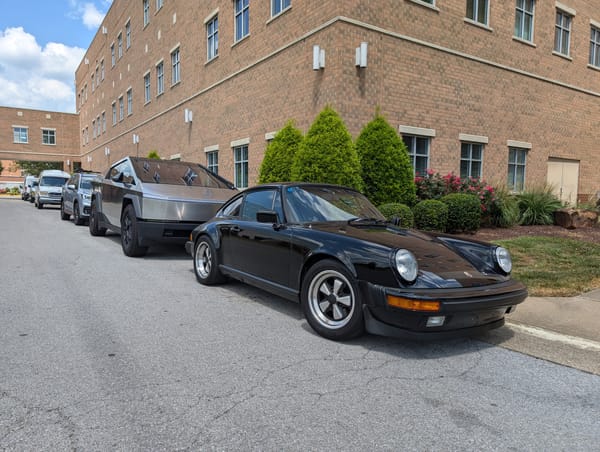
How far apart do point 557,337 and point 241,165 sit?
12419 mm

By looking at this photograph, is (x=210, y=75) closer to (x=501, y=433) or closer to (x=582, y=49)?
(x=582, y=49)

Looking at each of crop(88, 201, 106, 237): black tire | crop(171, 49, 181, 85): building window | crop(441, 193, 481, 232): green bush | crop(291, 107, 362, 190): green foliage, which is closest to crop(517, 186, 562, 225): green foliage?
crop(441, 193, 481, 232): green bush

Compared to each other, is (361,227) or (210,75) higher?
(210,75)

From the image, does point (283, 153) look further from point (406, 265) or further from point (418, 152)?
point (406, 265)

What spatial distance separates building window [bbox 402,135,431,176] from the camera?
12172 millimetres

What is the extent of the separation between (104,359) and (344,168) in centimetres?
724

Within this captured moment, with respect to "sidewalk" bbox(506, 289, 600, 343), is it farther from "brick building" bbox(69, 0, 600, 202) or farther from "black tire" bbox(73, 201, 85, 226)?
"black tire" bbox(73, 201, 85, 226)

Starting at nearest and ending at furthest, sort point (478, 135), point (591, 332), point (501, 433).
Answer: point (501, 433), point (591, 332), point (478, 135)

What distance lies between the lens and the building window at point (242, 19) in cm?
1461

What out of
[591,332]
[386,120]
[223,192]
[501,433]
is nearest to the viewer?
[501,433]

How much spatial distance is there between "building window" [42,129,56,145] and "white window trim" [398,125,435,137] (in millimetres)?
52537

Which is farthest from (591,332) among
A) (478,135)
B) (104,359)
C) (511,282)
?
(478,135)

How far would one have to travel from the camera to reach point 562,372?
342cm

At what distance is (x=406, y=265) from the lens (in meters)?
3.53
